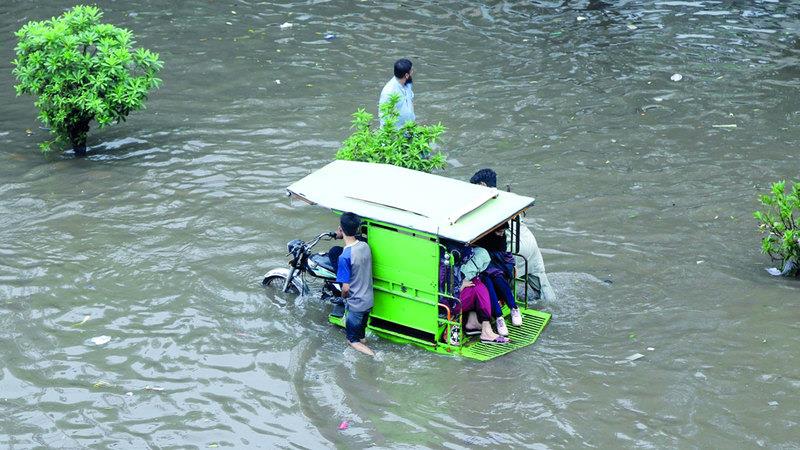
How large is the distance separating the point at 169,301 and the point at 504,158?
4934 millimetres

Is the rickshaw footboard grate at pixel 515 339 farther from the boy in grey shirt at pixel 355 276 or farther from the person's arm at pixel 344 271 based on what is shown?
the person's arm at pixel 344 271

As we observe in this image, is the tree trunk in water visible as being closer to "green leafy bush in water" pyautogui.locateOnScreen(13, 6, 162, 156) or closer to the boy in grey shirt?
"green leafy bush in water" pyautogui.locateOnScreen(13, 6, 162, 156)

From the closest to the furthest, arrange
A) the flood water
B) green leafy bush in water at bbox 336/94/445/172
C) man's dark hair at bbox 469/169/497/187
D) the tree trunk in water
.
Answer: the flood water, man's dark hair at bbox 469/169/497/187, green leafy bush in water at bbox 336/94/445/172, the tree trunk in water

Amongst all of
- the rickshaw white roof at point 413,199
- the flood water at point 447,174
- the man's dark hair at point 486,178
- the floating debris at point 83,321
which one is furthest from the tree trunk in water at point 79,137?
the man's dark hair at point 486,178

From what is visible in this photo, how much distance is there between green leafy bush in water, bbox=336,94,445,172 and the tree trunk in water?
4.34 meters

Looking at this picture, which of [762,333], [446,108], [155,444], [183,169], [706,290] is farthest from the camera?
[446,108]

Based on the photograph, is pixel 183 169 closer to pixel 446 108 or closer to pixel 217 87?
pixel 217 87

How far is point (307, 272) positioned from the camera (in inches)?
361

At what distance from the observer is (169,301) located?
9.35m

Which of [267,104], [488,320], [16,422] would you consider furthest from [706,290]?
[267,104]

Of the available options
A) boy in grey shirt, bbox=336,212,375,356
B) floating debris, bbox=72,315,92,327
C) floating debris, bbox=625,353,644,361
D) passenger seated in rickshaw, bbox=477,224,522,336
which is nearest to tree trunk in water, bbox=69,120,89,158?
floating debris, bbox=72,315,92,327

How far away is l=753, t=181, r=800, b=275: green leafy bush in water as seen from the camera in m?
9.16

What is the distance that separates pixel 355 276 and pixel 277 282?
1.48 m

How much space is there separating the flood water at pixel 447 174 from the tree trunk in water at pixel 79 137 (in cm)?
28
